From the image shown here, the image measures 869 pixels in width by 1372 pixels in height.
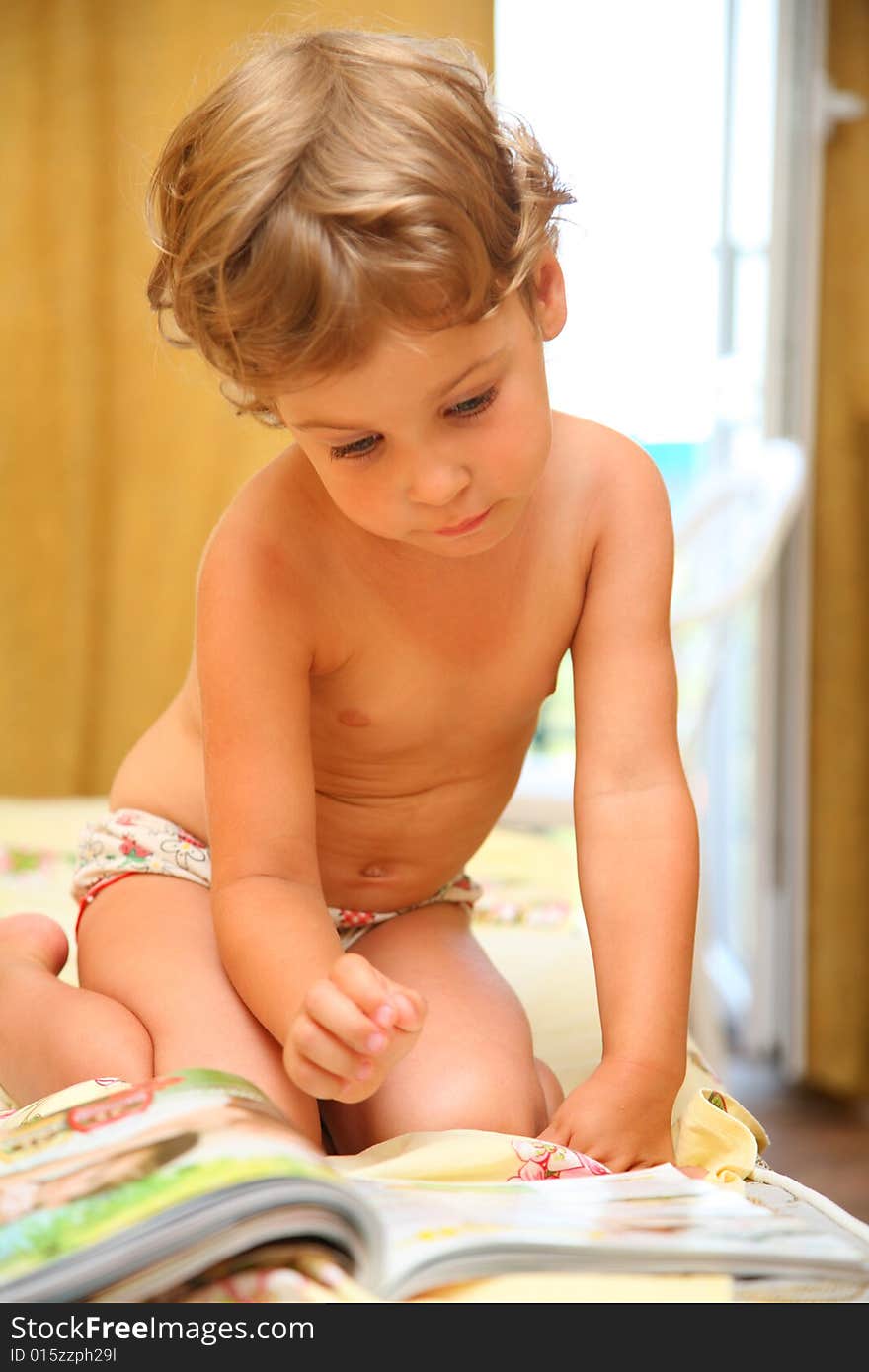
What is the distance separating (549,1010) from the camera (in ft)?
3.68

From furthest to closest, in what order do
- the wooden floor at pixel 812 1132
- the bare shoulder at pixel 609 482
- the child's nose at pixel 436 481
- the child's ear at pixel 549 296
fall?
the wooden floor at pixel 812 1132, the bare shoulder at pixel 609 482, the child's ear at pixel 549 296, the child's nose at pixel 436 481

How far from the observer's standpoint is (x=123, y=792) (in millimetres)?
1114

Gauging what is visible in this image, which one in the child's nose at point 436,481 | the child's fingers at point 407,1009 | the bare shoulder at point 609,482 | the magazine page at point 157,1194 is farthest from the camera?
the bare shoulder at point 609,482

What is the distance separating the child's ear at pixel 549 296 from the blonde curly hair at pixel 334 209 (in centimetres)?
3

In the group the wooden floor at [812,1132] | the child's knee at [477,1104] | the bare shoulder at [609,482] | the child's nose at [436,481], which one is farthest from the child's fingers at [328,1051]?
the wooden floor at [812,1132]

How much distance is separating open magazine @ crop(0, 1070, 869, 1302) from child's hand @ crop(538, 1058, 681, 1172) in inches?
5.0

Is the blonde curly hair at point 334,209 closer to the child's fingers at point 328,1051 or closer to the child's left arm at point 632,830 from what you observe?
the child's left arm at point 632,830

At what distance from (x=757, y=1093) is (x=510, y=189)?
1.86 meters

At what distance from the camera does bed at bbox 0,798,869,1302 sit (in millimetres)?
582

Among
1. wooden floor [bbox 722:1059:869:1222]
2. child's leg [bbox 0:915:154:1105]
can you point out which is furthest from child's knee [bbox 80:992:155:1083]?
wooden floor [bbox 722:1059:869:1222]

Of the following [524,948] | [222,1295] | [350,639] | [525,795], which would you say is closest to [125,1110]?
[222,1295]

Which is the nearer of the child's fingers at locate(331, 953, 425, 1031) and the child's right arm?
the child's fingers at locate(331, 953, 425, 1031)

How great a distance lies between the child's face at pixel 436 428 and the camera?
29.8 inches

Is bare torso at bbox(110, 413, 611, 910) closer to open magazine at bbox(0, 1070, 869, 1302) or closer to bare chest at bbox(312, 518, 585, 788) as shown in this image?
bare chest at bbox(312, 518, 585, 788)
